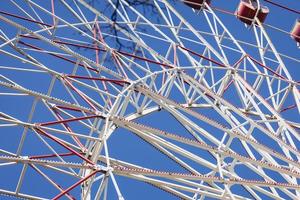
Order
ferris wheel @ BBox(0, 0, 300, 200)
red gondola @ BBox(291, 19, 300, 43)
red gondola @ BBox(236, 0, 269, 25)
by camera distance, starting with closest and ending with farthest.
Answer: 1. ferris wheel @ BBox(0, 0, 300, 200)
2. red gondola @ BBox(236, 0, 269, 25)
3. red gondola @ BBox(291, 19, 300, 43)

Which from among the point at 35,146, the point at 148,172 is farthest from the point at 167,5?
the point at 35,146

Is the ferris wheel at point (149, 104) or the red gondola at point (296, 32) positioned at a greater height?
the red gondola at point (296, 32)

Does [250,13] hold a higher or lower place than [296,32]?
lower

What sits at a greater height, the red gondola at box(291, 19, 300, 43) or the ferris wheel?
the red gondola at box(291, 19, 300, 43)

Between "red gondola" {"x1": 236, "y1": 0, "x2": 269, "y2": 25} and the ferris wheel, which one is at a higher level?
"red gondola" {"x1": 236, "y1": 0, "x2": 269, "y2": 25}

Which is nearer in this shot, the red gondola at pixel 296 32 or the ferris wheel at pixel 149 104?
the ferris wheel at pixel 149 104

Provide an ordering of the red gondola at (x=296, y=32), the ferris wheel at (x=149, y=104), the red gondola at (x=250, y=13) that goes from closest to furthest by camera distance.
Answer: the ferris wheel at (x=149, y=104)
the red gondola at (x=250, y=13)
the red gondola at (x=296, y=32)

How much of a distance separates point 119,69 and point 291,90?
19.1 ft

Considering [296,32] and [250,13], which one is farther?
[296,32]

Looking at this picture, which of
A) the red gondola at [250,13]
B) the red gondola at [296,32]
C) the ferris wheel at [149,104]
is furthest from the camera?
the red gondola at [296,32]

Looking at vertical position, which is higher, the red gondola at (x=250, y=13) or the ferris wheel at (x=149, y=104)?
the red gondola at (x=250, y=13)

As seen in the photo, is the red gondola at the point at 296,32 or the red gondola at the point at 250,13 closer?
the red gondola at the point at 250,13

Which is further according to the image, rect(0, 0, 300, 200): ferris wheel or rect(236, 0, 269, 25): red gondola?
rect(236, 0, 269, 25): red gondola

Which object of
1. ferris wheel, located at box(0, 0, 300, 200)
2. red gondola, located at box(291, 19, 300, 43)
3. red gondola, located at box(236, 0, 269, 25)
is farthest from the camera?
red gondola, located at box(291, 19, 300, 43)
